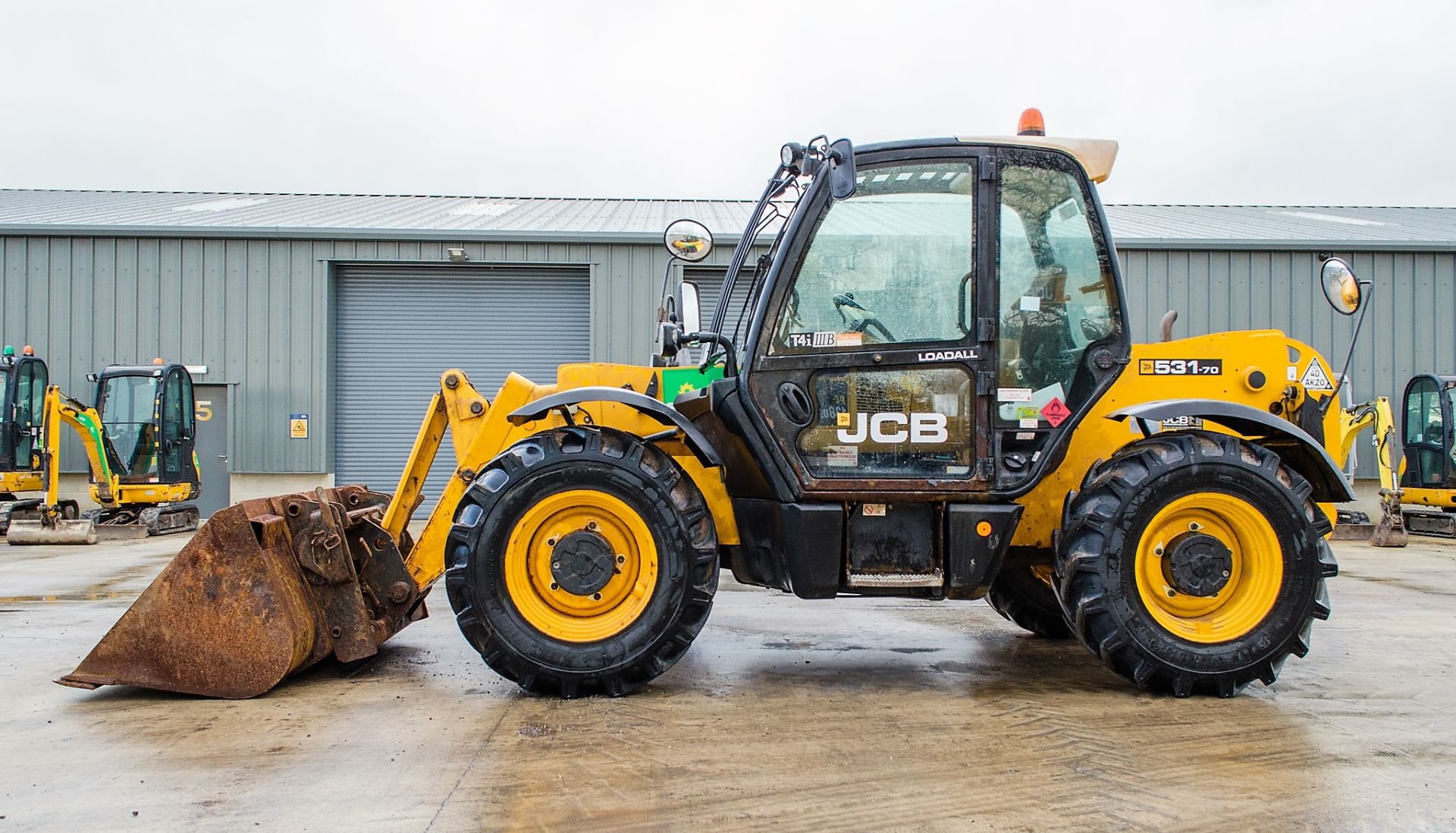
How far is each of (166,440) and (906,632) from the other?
13.5m

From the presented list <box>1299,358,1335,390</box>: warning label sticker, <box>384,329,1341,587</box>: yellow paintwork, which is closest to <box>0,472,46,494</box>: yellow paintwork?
<box>384,329,1341,587</box>: yellow paintwork

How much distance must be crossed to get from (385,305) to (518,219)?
310 cm

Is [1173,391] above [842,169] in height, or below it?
below

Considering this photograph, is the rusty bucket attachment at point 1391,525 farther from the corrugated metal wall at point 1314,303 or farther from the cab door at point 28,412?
the cab door at point 28,412

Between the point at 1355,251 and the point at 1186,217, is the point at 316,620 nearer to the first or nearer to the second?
the point at 1355,251

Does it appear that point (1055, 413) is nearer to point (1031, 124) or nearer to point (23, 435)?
point (1031, 124)

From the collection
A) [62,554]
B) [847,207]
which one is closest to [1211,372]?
[847,207]

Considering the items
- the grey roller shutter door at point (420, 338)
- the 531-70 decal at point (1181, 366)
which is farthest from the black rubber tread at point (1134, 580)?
the grey roller shutter door at point (420, 338)

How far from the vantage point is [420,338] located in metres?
17.1

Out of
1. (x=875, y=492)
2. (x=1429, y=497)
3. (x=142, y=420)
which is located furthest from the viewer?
(x=142, y=420)

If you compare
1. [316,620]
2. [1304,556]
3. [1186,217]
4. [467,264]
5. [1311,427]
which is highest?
[1186,217]

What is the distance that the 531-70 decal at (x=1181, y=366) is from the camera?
488 centimetres

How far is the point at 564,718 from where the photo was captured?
4109 mm

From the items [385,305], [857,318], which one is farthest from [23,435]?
[857,318]
